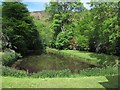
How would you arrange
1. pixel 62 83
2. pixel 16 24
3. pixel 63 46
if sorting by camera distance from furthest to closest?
pixel 63 46 → pixel 16 24 → pixel 62 83

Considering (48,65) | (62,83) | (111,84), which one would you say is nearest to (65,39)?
(48,65)

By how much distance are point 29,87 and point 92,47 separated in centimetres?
2713

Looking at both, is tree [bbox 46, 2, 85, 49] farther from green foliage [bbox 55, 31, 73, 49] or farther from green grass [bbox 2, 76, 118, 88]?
green grass [bbox 2, 76, 118, 88]

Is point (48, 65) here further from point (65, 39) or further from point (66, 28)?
point (66, 28)

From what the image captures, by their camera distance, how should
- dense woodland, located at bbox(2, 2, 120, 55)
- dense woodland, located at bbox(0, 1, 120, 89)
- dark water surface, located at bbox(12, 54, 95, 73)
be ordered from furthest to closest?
dense woodland, located at bbox(2, 2, 120, 55), dark water surface, located at bbox(12, 54, 95, 73), dense woodland, located at bbox(0, 1, 120, 89)

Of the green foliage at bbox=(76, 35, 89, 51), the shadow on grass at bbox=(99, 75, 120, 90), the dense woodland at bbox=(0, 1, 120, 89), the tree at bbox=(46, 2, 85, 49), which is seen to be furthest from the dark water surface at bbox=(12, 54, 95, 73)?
the tree at bbox=(46, 2, 85, 49)

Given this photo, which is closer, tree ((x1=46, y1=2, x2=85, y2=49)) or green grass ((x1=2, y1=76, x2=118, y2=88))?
green grass ((x1=2, y1=76, x2=118, y2=88))

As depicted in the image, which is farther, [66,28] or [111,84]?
[66,28]

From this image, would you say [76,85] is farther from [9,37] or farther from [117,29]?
[9,37]

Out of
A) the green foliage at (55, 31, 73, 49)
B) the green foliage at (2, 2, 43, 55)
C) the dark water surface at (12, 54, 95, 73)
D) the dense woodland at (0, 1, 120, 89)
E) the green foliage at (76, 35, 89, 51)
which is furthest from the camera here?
the green foliage at (55, 31, 73, 49)

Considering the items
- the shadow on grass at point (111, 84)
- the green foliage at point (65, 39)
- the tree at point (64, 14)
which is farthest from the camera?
the tree at point (64, 14)

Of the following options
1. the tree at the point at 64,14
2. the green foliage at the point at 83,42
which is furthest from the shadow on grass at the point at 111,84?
Answer: the tree at the point at 64,14

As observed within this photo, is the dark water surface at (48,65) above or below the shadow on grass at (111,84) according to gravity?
below

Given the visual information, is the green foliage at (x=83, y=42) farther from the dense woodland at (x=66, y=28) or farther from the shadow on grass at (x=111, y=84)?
the shadow on grass at (x=111, y=84)
